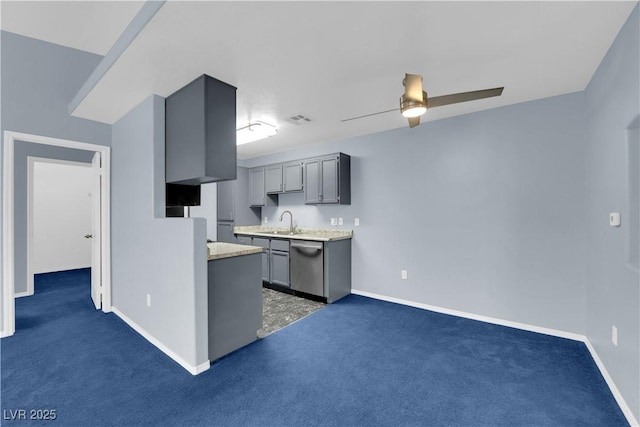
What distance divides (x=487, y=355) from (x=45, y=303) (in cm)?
546

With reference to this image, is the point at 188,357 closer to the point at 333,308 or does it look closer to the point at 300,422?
the point at 300,422

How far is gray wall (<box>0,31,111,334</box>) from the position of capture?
2.79 metres

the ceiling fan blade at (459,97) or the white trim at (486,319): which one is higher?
the ceiling fan blade at (459,97)

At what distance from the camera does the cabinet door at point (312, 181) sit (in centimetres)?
437

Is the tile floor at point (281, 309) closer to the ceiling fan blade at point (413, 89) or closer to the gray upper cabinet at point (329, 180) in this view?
the gray upper cabinet at point (329, 180)

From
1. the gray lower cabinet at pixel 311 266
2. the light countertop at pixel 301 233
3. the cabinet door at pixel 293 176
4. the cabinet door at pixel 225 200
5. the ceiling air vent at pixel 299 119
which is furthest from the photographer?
the cabinet door at pixel 225 200

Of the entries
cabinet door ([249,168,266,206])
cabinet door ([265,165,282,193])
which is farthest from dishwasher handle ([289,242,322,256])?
cabinet door ([249,168,266,206])

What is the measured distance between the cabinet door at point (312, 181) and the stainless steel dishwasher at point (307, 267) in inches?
29.7

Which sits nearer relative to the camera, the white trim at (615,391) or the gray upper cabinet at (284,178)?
the white trim at (615,391)

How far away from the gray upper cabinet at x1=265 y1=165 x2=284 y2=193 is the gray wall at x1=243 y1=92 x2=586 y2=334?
1394 millimetres

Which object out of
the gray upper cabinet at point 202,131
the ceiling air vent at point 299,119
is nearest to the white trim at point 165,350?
the gray upper cabinet at point 202,131

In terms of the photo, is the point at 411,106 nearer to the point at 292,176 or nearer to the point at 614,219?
the point at 614,219

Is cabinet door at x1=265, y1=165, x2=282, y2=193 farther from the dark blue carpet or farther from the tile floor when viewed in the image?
the dark blue carpet

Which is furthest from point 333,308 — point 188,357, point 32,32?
point 32,32
